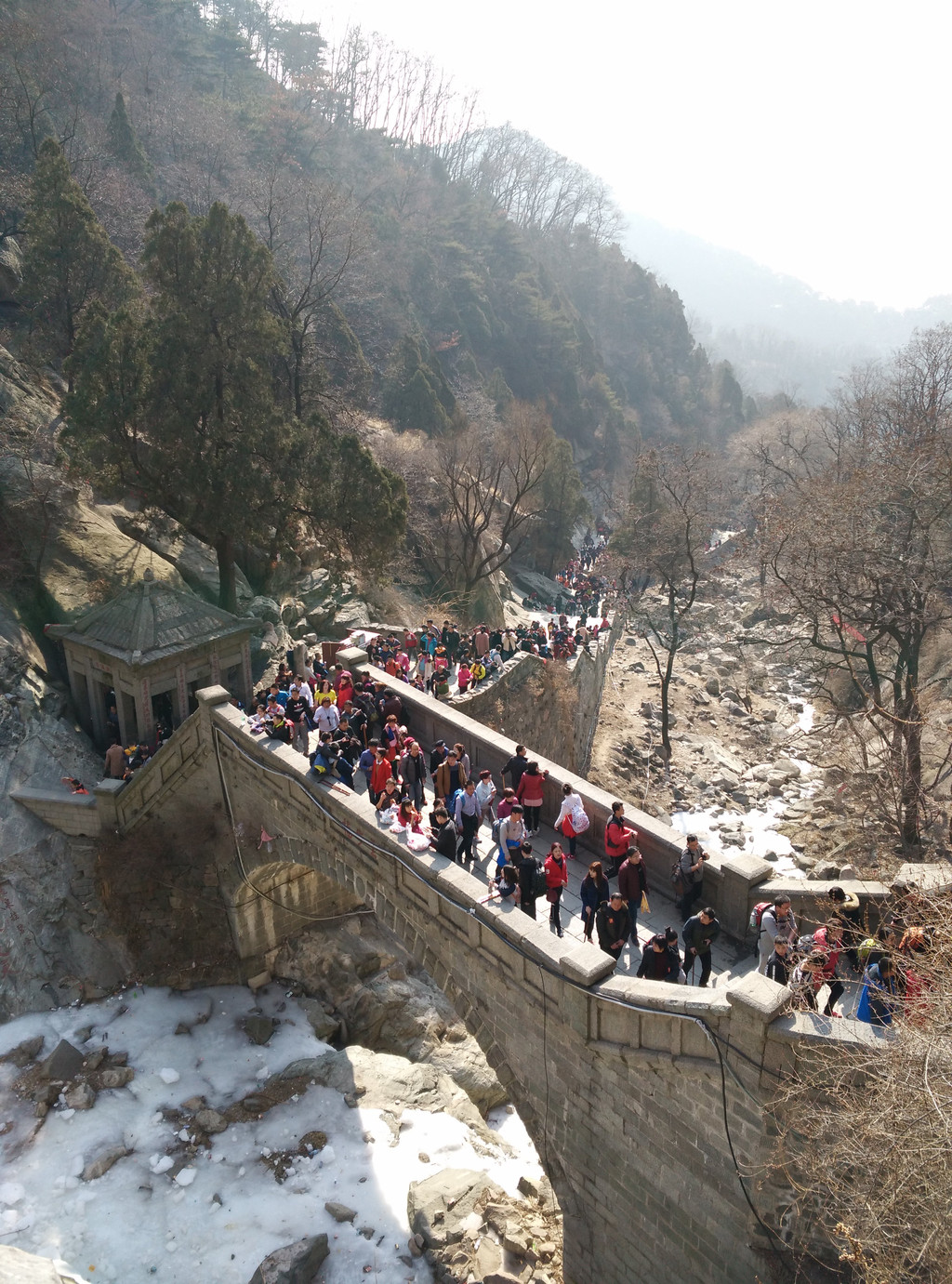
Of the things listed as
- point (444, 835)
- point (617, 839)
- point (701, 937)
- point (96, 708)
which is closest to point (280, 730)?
point (444, 835)

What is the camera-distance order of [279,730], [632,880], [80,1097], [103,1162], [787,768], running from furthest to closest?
[787,768]
[279,730]
[80,1097]
[103,1162]
[632,880]

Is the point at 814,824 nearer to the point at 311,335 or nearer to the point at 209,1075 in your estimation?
the point at 209,1075

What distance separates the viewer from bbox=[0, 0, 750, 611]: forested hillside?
20.9 meters

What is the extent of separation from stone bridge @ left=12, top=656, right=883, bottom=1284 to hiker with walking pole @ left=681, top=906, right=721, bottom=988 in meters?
0.97

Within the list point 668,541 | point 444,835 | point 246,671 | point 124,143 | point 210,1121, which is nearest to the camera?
point 444,835

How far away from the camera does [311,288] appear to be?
32.1 meters

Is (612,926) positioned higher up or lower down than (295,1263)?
higher up

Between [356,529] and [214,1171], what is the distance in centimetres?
1441

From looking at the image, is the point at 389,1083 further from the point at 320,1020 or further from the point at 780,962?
the point at 780,962

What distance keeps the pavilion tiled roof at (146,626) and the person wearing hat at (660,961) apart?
38.2 ft

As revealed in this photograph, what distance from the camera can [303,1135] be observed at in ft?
49.5

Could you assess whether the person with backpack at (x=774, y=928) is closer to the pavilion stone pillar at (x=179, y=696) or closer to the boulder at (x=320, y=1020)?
the boulder at (x=320, y=1020)

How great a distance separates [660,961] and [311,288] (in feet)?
95.2

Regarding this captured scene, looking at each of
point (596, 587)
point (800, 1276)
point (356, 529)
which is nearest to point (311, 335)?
point (356, 529)
